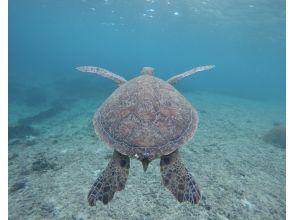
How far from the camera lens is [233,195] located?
4773mm

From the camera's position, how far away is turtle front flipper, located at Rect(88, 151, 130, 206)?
→ 305cm

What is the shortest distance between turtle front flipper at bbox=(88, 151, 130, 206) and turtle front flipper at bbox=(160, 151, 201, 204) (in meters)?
0.57

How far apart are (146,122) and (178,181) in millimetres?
922

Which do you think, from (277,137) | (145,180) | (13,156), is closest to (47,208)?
(145,180)

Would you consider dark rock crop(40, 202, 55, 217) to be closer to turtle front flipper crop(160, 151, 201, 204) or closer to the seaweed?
turtle front flipper crop(160, 151, 201, 204)

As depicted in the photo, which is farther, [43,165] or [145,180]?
[43,165]

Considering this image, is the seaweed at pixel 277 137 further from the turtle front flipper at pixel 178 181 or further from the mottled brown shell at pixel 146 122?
the turtle front flipper at pixel 178 181

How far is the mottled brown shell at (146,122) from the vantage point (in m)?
3.11

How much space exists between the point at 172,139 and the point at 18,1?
3519cm

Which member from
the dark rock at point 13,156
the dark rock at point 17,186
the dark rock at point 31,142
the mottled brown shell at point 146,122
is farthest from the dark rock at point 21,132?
the mottled brown shell at point 146,122

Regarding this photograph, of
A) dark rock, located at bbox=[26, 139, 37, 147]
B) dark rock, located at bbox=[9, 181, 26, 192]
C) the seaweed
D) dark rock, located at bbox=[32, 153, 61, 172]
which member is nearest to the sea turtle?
dark rock, located at bbox=[9, 181, 26, 192]

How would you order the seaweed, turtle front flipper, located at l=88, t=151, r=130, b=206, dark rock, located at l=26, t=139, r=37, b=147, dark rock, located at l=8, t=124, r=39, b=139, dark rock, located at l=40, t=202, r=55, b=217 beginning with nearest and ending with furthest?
turtle front flipper, located at l=88, t=151, r=130, b=206 → dark rock, located at l=40, t=202, r=55, b=217 → dark rock, located at l=26, t=139, r=37, b=147 → the seaweed → dark rock, located at l=8, t=124, r=39, b=139

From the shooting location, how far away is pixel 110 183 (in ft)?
10.4

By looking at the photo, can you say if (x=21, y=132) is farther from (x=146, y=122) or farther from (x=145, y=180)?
(x=146, y=122)
